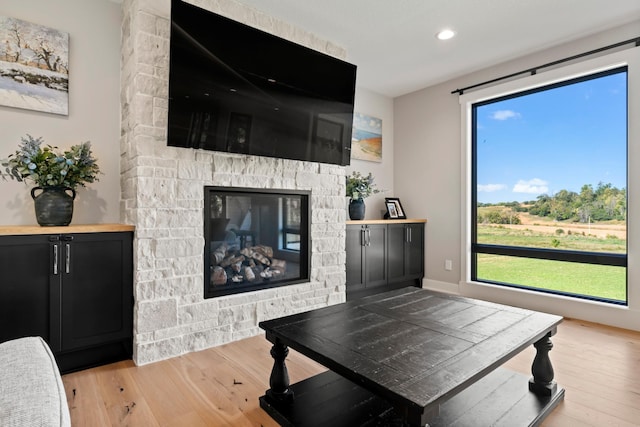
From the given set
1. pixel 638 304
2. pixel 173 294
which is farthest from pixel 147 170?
pixel 638 304

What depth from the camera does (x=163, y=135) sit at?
2422 mm

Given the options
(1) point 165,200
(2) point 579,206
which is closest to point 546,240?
(2) point 579,206

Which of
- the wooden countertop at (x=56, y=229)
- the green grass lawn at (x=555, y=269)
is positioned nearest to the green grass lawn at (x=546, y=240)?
the green grass lawn at (x=555, y=269)

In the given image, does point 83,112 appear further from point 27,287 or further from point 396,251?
point 396,251

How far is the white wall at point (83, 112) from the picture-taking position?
231 centimetres

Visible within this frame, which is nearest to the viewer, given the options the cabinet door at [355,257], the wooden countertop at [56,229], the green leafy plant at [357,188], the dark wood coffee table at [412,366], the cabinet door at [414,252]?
the dark wood coffee table at [412,366]

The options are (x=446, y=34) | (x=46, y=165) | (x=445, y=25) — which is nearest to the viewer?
(x=46, y=165)

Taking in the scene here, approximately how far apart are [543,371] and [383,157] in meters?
3.34

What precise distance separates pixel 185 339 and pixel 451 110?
3.75 meters

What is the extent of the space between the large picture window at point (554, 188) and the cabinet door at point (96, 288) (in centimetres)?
356

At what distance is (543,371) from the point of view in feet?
6.09

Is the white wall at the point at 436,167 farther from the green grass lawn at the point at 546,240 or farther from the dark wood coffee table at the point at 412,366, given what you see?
the dark wood coffee table at the point at 412,366

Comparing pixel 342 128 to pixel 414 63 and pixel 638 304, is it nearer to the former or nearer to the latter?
pixel 414 63

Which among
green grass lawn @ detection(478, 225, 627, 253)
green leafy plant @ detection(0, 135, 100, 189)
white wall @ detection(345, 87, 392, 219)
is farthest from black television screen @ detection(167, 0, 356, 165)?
green grass lawn @ detection(478, 225, 627, 253)
